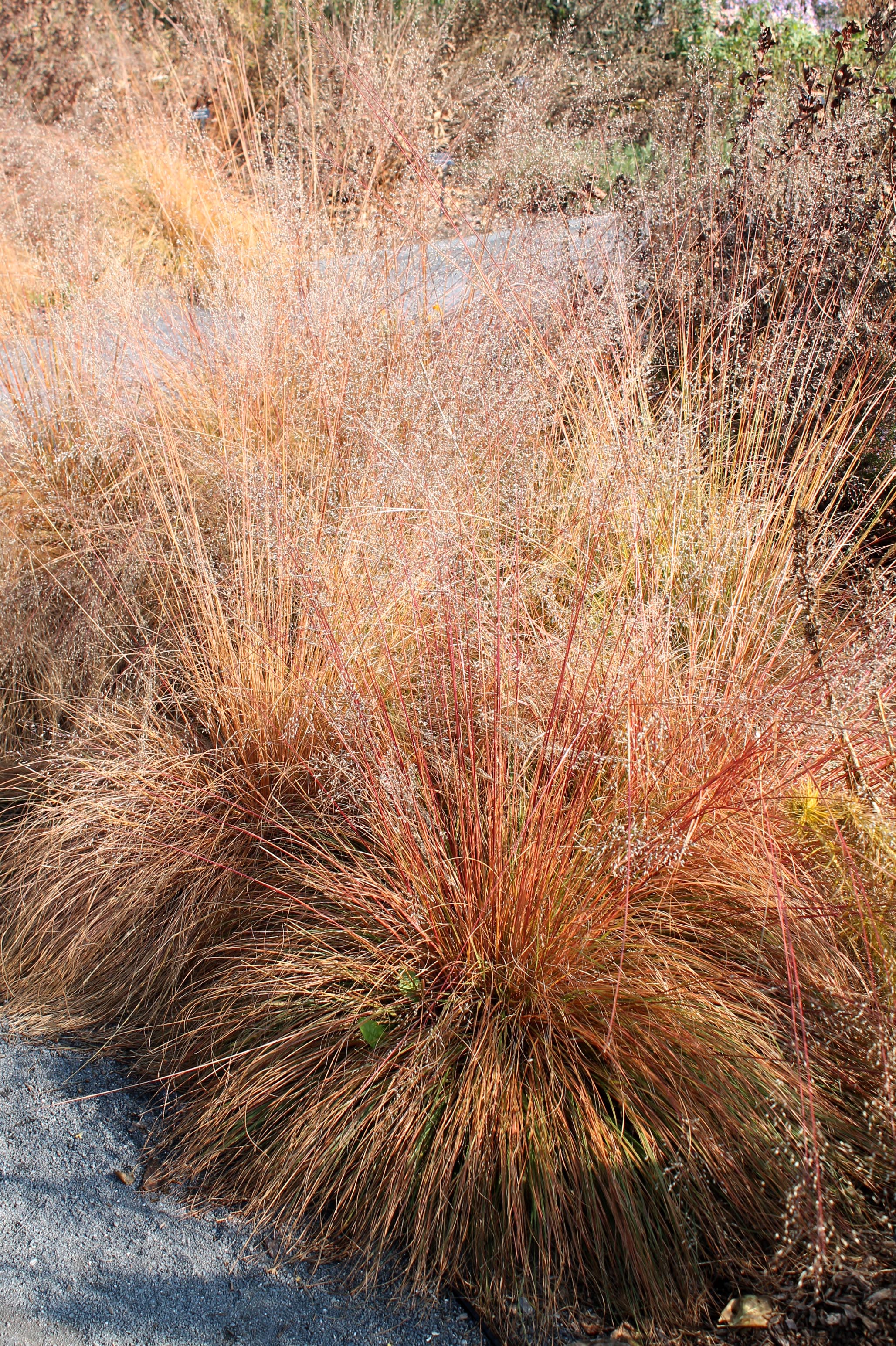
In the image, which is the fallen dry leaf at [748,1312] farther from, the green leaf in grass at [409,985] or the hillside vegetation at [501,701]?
the green leaf in grass at [409,985]

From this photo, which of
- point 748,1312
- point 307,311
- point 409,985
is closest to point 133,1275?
point 409,985

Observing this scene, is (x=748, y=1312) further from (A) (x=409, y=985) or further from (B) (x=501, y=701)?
(B) (x=501, y=701)

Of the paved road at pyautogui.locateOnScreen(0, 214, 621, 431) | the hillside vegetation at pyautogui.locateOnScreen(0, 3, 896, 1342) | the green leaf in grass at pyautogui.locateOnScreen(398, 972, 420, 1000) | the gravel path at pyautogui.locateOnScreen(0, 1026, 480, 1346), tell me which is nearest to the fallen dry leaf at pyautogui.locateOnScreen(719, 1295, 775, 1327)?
the hillside vegetation at pyautogui.locateOnScreen(0, 3, 896, 1342)

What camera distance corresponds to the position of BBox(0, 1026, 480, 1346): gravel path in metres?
1.53

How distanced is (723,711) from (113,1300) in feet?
4.82

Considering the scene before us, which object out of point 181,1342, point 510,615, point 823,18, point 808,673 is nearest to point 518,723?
point 510,615

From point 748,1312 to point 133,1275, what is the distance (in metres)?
0.99

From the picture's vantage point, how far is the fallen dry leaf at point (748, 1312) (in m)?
1.48

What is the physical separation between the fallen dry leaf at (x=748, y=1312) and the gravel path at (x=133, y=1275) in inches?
15.6

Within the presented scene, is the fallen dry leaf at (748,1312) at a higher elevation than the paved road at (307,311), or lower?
lower

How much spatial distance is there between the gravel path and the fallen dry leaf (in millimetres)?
396

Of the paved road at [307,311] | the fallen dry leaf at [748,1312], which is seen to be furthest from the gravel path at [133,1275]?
the paved road at [307,311]

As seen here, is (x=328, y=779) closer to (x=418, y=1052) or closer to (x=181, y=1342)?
(x=418, y=1052)

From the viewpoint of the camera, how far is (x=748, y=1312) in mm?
1495
